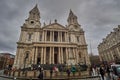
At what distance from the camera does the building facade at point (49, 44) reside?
1248 inches

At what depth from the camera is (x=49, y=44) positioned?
3275cm

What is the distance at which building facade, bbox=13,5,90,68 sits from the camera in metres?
31.7

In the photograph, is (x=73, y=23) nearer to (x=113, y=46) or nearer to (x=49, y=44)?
(x=49, y=44)

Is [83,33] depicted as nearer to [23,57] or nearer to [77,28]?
[77,28]

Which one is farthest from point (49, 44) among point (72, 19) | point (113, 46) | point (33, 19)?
point (113, 46)

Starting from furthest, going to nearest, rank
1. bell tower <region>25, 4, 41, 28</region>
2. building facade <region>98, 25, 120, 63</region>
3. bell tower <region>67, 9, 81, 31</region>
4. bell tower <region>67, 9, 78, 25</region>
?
bell tower <region>67, 9, 78, 25</region>
bell tower <region>67, 9, 81, 31</region>
building facade <region>98, 25, 120, 63</region>
bell tower <region>25, 4, 41, 28</region>

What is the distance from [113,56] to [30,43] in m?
38.2

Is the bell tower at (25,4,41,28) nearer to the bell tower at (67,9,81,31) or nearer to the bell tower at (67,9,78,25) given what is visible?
the bell tower at (67,9,81,31)

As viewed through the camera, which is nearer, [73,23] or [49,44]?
[49,44]

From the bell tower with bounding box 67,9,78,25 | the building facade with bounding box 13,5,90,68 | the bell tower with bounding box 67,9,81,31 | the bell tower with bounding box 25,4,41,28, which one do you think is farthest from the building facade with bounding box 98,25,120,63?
the bell tower with bounding box 25,4,41,28

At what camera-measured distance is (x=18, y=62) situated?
32062mm

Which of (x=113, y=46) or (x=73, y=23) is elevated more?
(x=73, y=23)

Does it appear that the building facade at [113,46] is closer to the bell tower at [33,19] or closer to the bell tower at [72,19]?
the bell tower at [72,19]

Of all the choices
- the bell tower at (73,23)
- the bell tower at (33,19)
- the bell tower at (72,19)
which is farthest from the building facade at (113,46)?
the bell tower at (33,19)
